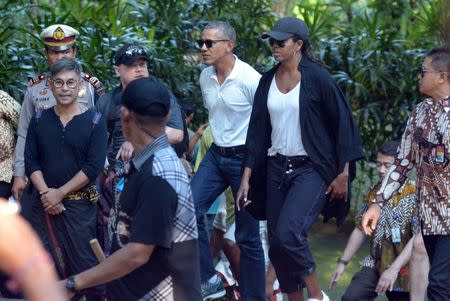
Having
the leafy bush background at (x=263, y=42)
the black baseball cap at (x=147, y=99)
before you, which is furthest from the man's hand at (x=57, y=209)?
the black baseball cap at (x=147, y=99)

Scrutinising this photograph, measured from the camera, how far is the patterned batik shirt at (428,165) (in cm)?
704

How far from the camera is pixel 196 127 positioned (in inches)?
428

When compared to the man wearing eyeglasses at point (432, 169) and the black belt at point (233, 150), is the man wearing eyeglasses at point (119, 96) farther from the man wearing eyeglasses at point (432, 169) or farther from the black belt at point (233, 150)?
the man wearing eyeglasses at point (432, 169)

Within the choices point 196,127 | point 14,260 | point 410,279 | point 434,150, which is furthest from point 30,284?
point 196,127

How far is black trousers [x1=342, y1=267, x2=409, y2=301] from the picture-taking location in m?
8.09

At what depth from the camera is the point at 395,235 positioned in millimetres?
8141

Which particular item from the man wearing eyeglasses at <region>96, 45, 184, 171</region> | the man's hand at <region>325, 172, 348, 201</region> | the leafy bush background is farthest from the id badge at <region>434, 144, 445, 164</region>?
the leafy bush background

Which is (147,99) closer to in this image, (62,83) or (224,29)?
(62,83)

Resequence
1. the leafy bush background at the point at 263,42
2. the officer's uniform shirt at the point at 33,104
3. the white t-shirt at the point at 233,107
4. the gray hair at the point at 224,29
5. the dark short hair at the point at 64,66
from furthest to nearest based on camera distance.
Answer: the leafy bush background at the point at 263,42, the gray hair at the point at 224,29, the white t-shirt at the point at 233,107, the officer's uniform shirt at the point at 33,104, the dark short hair at the point at 64,66

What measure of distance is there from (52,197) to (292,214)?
5.45 ft

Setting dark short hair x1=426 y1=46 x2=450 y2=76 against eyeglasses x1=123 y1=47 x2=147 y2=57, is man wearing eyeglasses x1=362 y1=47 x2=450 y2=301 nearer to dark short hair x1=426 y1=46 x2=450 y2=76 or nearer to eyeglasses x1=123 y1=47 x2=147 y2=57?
dark short hair x1=426 y1=46 x2=450 y2=76

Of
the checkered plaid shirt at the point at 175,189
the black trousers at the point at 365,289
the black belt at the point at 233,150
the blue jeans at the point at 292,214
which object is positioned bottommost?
the black trousers at the point at 365,289

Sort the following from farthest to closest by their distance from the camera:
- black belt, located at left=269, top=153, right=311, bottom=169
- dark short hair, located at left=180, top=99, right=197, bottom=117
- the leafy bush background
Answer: the leafy bush background
dark short hair, located at left=180, top=99, right=197, bottom=117
black belt, located at left=269, top=153, right=311, bottom=169

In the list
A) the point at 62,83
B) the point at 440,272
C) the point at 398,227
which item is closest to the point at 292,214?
the point at 398,227
